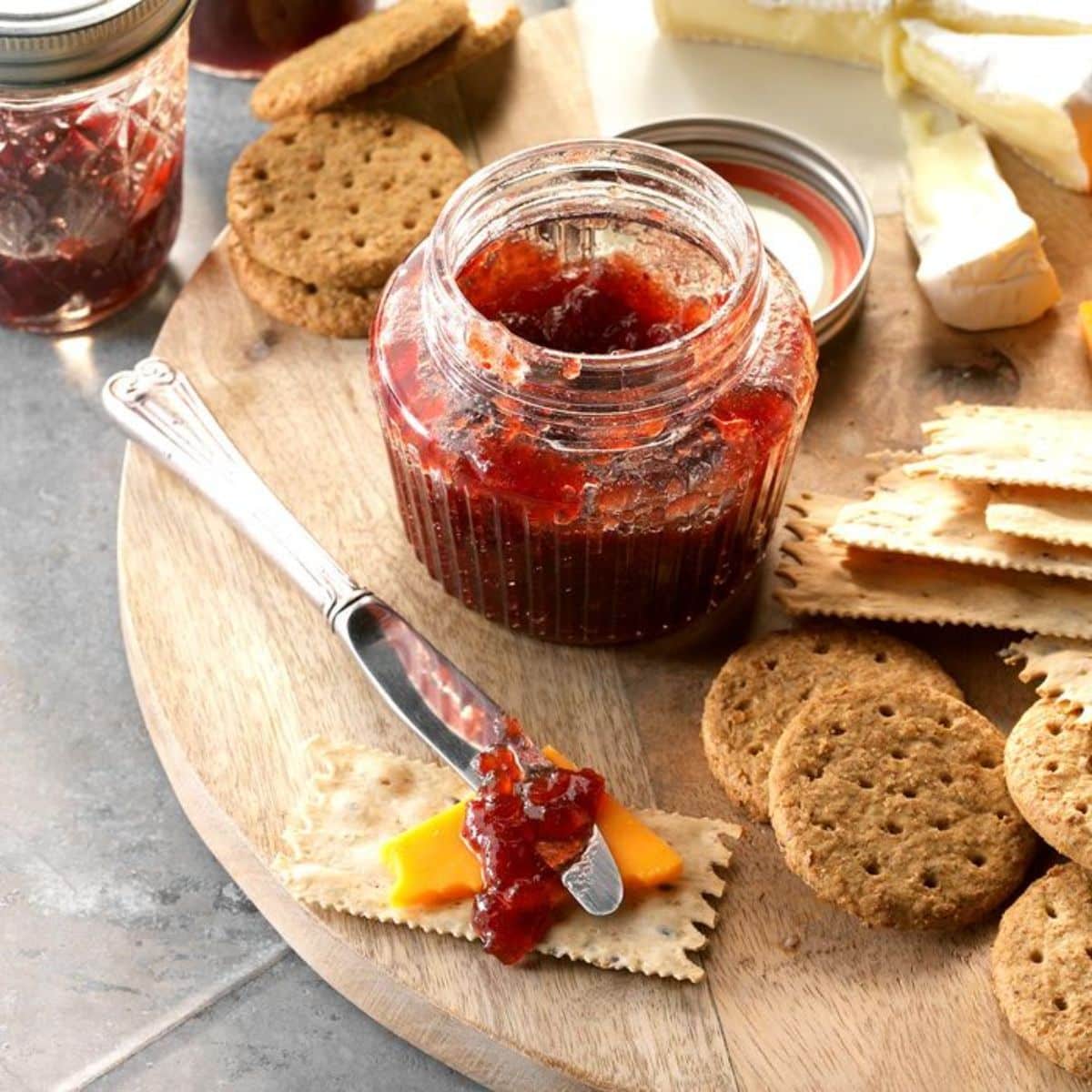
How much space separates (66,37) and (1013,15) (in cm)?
179

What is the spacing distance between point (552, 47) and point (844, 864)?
1.99m

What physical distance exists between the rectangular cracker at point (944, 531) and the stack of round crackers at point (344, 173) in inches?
38.4

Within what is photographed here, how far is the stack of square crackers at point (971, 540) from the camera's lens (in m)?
2.73

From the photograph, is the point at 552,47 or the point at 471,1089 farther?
the point at 552,47

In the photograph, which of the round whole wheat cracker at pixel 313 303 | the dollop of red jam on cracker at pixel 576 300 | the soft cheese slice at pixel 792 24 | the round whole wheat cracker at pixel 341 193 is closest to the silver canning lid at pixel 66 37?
the round whole wheat cracker at pixel 341 193

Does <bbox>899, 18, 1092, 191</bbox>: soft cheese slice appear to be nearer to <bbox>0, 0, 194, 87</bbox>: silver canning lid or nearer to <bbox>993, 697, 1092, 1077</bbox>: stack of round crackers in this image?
<bbox>993, 697, 1092, 1077</bbox>: stack of round crackers

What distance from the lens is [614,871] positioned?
2594 millimetres

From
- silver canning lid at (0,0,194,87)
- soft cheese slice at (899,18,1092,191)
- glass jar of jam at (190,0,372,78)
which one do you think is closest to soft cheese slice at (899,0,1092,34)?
soft cheese slice at (899,18,1092,191)

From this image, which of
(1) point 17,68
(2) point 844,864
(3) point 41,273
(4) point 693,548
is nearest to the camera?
(2) point 844,864

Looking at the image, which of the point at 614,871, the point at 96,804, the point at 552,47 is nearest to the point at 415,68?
the point at 552,47

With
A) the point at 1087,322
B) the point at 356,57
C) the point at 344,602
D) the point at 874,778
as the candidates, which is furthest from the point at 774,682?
the point at 356,57

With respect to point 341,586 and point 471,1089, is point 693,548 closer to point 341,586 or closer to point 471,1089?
point 341,586

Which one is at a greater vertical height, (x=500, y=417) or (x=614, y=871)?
(x=500, y=417)

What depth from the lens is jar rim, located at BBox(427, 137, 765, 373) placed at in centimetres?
250
